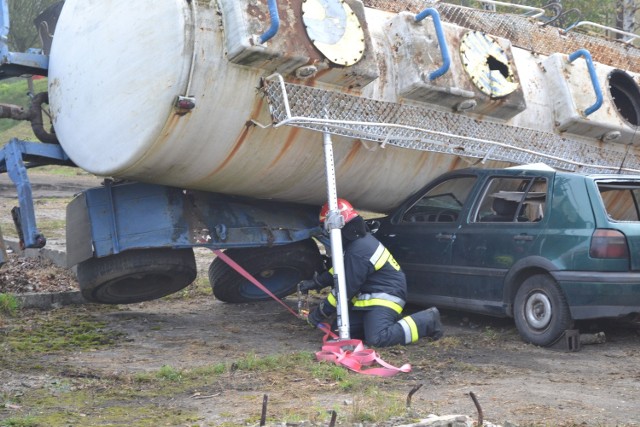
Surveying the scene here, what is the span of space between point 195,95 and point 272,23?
78cm

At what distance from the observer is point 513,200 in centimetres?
759

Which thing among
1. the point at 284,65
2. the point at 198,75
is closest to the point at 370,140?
the point at 284,65

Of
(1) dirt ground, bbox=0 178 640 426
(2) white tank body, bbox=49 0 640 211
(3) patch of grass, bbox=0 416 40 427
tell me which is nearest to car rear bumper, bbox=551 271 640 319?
(1) dirt ground, bbox=0 178 640 426

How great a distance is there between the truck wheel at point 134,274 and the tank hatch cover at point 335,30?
87.7 inches

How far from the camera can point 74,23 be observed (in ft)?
25.0

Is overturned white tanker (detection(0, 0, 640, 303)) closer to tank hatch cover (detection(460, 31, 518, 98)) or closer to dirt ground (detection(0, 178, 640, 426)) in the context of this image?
tank hatch cover (detection(460, 31, 518, 98))

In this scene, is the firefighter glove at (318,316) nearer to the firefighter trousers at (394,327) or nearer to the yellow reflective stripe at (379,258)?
the firefighter trousers at (394,327)

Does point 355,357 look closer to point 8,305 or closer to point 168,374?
point 168,374

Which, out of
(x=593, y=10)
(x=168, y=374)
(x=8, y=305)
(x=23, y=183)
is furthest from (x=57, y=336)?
(x=593, y=10)

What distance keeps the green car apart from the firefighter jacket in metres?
0.68

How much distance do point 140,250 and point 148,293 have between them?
80 cm

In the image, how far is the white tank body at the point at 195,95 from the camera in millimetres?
6879

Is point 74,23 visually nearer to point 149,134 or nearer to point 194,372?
point 149,134

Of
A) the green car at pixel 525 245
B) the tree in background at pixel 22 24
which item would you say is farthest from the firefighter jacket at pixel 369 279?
the tree in background at pixel 22 24
